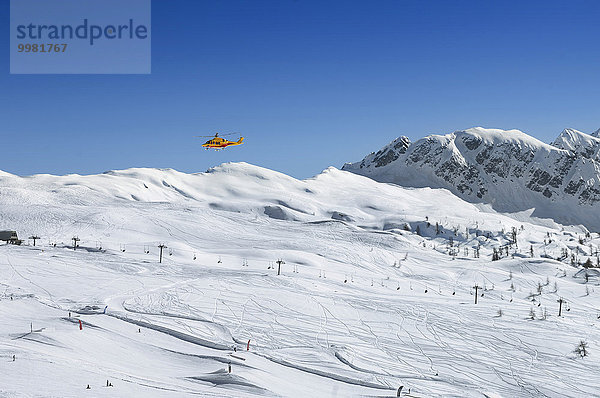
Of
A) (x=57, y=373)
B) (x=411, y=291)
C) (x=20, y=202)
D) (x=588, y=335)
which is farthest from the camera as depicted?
(x=20, y=202)

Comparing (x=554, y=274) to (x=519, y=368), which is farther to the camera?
(x=554, y=274)

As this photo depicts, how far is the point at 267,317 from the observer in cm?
4188

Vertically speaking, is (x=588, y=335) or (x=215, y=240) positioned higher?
(x=215, y=240)

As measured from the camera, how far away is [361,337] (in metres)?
38.7

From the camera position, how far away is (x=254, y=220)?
12150 centimetres

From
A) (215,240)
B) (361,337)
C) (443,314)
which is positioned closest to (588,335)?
(443,314)

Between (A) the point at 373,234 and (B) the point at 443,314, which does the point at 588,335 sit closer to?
(B) the point at 443,314

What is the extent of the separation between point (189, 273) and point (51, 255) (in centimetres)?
1823

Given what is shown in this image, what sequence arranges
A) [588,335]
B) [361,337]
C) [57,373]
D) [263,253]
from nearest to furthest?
[57,373], [361,337], [588,335], [263,253]

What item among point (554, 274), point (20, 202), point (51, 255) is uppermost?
point (20, 202)

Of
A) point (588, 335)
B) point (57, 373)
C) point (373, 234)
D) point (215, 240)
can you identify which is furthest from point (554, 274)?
point (57, 373)

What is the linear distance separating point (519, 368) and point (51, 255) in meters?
54.9

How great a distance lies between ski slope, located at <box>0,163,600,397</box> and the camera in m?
26.5

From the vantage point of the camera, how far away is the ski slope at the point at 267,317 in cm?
2650
